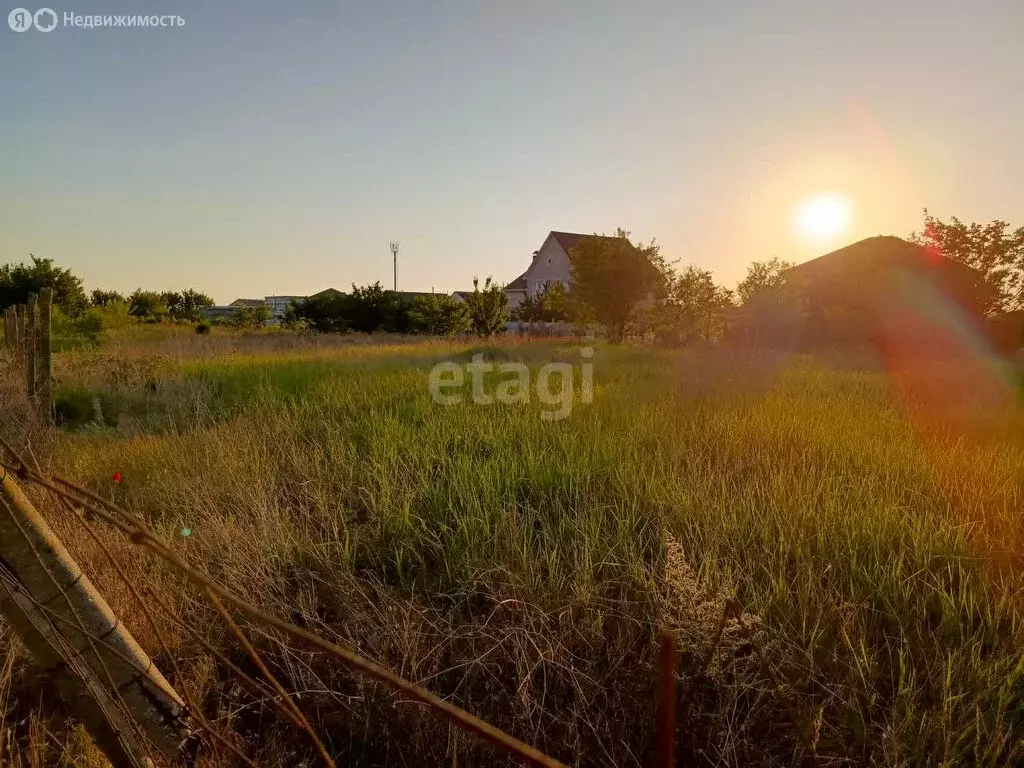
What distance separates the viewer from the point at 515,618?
2.05 metres

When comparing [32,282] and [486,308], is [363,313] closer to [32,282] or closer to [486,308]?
[486,308]

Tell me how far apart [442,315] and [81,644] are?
2361cm

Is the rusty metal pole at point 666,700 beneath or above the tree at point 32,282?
beneath

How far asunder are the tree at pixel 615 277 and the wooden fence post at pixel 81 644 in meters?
18.7

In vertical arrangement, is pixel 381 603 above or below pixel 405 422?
below

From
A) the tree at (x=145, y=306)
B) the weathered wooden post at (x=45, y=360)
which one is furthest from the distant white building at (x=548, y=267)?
the weathered wooden post at (x=45, y=360)

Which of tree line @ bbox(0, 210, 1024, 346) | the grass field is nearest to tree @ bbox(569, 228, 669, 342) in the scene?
tree line @ bbox(0, 210, 1024, 346)

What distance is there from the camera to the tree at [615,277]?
18672 mm

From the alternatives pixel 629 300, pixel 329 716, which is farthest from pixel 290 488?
pixel 629 300

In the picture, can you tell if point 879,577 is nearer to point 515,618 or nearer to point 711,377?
point 515,618

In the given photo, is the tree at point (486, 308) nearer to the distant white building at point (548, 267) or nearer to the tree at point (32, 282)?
the distant white building at point (548, 267)

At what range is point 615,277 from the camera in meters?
18.7

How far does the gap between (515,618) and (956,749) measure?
4.72 ft

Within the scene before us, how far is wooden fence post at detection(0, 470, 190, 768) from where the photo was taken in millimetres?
1080
